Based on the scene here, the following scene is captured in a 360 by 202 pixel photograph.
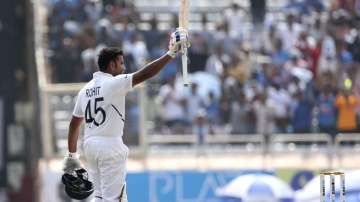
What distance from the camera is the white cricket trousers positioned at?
769 centimetres

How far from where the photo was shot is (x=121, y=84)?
25.0 ft

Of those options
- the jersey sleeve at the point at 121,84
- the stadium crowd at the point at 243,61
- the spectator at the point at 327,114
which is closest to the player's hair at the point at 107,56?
the jersey sleeve at the point at 121,84

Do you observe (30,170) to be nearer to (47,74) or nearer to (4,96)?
(4,96)

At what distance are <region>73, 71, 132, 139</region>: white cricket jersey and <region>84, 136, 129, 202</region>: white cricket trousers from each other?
0.24ft

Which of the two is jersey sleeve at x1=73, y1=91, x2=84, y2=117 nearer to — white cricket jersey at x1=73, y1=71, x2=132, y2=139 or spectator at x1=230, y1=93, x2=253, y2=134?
white cricket jersey at x1=73, y1=71, x2=132, y2=139

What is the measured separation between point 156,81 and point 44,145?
8.07 feet

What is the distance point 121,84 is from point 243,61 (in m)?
8.74

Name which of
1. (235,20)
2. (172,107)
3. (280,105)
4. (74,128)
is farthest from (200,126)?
(74,128)

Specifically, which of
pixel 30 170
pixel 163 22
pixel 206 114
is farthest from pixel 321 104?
pixel 30 170

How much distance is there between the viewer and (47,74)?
Result: 50.5ft

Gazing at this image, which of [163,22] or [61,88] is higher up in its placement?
[163,22]

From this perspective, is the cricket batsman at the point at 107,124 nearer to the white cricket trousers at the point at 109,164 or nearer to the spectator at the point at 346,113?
the white cricket trousers at the point at 109,164

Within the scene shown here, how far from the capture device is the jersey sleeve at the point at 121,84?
25.0 feet

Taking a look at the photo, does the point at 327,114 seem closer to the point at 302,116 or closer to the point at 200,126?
the point at 302,116
